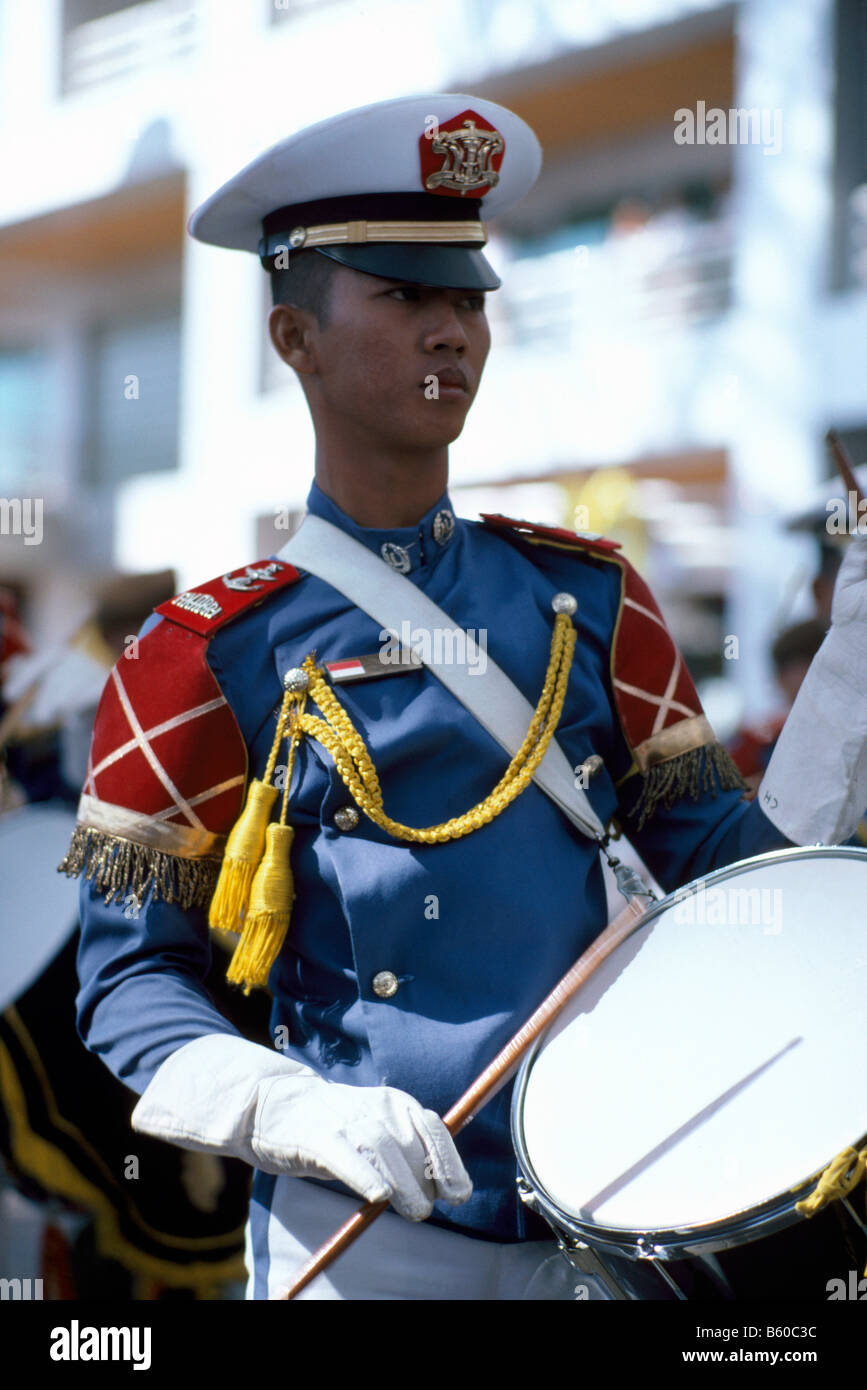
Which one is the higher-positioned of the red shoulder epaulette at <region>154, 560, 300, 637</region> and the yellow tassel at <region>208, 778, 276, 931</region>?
the red shoulder epaulette at <region>154, 560, 300, 637</region>

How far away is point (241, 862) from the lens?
150cm

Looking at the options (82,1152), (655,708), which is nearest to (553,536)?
(655,708)

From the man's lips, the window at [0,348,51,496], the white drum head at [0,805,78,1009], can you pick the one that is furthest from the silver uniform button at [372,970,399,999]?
the window at [0,348,51,496]

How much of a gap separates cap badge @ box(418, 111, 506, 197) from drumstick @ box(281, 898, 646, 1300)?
0.76 metres

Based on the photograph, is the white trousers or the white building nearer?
the white trousers

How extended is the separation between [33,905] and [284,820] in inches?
50.6

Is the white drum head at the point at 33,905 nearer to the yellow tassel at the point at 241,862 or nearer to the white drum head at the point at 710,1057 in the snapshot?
the yellow tassel at the point at 241,862

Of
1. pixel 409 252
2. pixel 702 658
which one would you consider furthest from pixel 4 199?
pixel 409 252

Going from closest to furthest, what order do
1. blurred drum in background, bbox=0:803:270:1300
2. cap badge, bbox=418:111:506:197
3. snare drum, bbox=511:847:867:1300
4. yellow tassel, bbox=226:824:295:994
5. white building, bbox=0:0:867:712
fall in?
snare drum, bbox=511:847:867:1300, yellow tassel, bbox=226:824:295:994, cap badge, bbox=418:111:506:197, blurred drum in background, bbox=0:803:270:1300, white building, bbox=0:0:867:712

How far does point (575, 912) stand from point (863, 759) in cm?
31

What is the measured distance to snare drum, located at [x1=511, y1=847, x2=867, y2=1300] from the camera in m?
1.26

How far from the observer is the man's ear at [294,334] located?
5.40 ft

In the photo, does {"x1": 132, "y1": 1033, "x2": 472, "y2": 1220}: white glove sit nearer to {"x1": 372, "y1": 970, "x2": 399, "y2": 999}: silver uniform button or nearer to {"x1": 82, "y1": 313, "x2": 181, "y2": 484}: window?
{"x1": 372, "y1": 970, "x2": 399, "y2": 999}: silver uniform button
